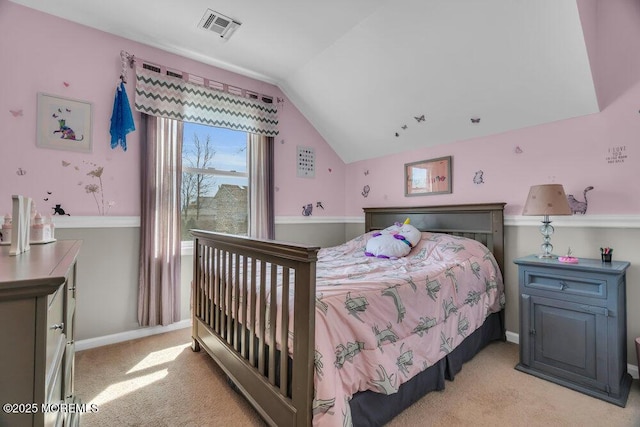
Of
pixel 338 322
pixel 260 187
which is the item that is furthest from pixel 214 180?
pixel 338 322

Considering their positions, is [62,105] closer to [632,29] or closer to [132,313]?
[132,313]

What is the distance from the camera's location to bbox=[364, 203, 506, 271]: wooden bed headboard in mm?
2600

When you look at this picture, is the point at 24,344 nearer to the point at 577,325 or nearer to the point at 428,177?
the point at 577,325

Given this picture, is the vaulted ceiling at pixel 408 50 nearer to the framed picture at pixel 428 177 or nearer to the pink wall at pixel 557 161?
the pink wall at pixel 557 161

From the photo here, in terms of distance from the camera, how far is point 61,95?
91.7 inches

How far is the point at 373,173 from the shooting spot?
3822 mm

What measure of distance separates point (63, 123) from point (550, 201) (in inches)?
145

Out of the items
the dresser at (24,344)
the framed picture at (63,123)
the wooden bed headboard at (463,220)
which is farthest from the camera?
the wooden bed headboard at (463,220)

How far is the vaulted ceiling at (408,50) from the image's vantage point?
6.75 ft

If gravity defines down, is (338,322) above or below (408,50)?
below

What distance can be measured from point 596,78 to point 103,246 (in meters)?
3.95

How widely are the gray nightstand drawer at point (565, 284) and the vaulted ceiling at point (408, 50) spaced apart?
126 centimetres

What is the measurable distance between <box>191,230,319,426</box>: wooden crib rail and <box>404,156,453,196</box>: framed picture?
7.02ft

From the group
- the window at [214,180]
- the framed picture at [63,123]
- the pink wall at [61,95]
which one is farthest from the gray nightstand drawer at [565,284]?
the framed picture at [63,123]
